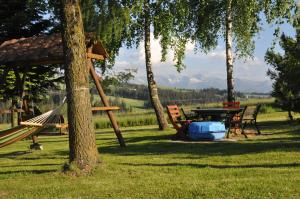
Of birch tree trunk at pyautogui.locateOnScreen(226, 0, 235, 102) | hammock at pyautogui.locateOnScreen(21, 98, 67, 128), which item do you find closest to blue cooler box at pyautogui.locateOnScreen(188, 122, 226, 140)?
hammock at pyautogui.locateOnScreen(21, 98, 67, 128)

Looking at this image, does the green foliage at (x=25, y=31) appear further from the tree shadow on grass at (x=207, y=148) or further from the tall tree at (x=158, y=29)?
the tree shadow on grass at (x=207, y=148)

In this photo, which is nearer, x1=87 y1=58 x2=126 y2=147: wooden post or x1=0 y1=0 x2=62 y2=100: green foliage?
x1=87 y1=58 x2=126 y2=147: wooden post

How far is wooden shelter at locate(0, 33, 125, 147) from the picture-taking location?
44.0ft

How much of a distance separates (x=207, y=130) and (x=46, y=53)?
5.37 metres

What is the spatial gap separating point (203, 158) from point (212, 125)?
455 centimetres

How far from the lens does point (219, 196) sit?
647 centimetres

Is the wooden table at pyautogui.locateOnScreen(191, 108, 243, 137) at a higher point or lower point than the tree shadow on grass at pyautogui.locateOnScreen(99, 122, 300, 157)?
higher

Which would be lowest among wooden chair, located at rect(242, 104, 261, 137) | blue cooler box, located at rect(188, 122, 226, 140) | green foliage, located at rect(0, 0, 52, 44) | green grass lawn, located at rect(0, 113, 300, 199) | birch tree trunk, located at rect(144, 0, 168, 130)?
green grass lawn, located at rect(0, 113, 300, 199)

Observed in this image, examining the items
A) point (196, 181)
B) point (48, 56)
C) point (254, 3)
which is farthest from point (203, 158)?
point (254, 3)

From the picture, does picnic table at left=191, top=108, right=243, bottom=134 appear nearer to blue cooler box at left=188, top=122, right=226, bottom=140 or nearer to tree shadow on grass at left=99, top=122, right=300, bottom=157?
blue cooler box at left=188, top=122, right=226, bottom=140

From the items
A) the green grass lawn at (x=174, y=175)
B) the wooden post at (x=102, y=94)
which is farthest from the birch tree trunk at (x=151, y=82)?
the green grass lawn at (x=174, y=175)

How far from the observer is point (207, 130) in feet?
48.6

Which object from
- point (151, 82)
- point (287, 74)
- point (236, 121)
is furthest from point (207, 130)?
point (287, 74)

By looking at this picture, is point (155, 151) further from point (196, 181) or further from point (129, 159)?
point (196, 181)
